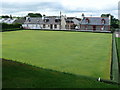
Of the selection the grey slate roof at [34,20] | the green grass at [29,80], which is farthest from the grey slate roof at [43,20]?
the green grass at [29,80]

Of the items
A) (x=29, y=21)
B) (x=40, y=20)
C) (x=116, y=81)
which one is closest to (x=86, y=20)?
(x=40, y=20)

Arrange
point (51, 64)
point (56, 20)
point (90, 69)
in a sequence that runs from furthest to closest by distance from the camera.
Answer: point (56, 20) < point (51, 64) < point (90, 69)

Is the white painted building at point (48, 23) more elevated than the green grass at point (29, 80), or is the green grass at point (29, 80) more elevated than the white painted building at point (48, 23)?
the white painted building at point (48, 23)

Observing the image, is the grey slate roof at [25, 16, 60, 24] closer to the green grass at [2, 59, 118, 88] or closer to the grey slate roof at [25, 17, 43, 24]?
the grey slate roof at [25, 17, 43, 24]

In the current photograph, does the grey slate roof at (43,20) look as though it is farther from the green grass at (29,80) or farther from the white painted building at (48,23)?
the green grass at (29,80)

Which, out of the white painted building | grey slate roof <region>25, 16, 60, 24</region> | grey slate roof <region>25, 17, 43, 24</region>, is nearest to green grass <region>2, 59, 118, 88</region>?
the white painted building

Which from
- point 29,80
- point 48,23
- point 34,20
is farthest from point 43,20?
point 29,80

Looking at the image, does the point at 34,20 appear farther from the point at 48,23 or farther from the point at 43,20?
the point at 48,23

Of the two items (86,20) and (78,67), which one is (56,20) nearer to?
(86,20)

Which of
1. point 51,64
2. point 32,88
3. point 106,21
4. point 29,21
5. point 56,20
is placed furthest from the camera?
point 29,21

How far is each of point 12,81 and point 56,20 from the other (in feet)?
122

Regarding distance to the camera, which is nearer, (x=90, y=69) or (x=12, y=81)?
(x=12, y=81)

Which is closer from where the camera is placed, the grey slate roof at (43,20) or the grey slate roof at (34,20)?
the grey slate roof at (43,20)

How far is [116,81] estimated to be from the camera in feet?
16.3
